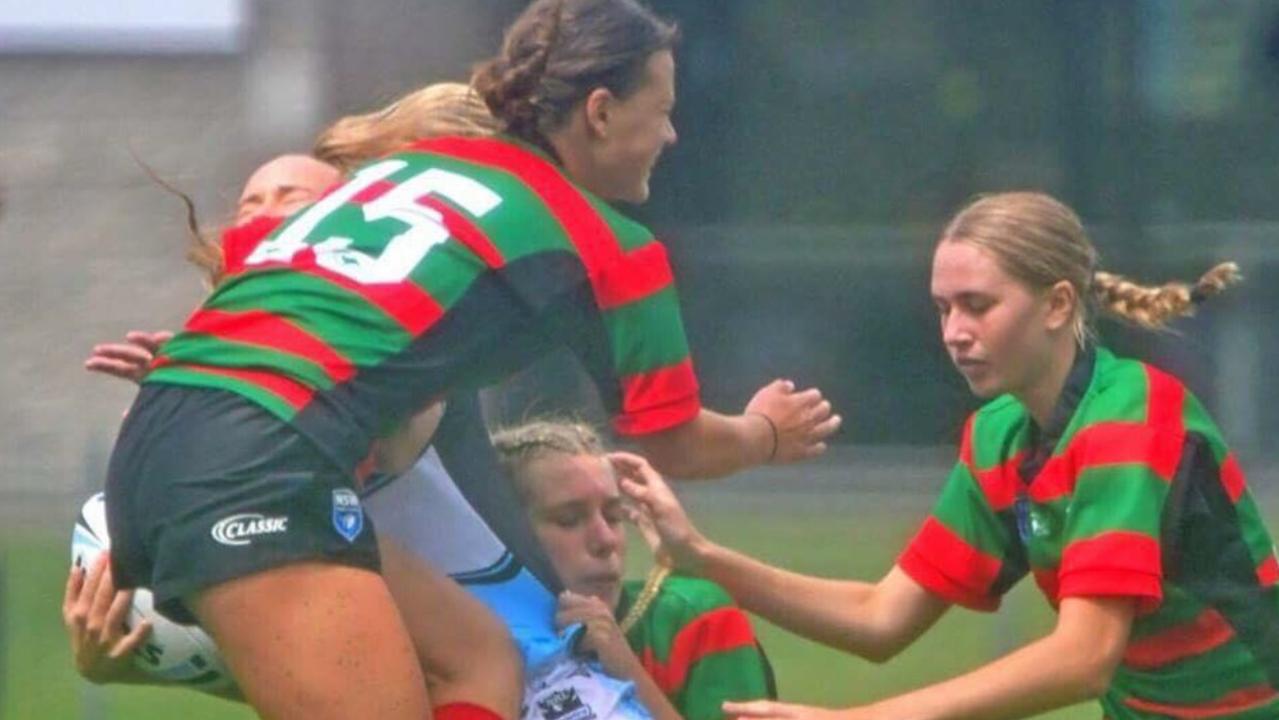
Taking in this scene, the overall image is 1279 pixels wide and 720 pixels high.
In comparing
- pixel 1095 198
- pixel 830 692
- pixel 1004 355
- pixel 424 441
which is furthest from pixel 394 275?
pixel 1095 198

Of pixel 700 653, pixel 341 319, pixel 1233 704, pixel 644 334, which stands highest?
pixel 341 319

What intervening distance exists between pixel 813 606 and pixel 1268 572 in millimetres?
656

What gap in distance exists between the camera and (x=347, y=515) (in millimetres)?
3703

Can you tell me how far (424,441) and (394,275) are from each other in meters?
A: 0.46

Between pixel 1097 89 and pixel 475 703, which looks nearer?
pixel 475 703

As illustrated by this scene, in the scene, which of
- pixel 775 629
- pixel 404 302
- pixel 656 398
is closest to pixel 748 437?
pixel 656 398

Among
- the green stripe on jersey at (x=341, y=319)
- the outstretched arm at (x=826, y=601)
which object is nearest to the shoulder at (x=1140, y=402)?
the outstretched arm at (x=826, y=601)

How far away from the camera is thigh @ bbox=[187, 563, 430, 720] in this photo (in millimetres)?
3668

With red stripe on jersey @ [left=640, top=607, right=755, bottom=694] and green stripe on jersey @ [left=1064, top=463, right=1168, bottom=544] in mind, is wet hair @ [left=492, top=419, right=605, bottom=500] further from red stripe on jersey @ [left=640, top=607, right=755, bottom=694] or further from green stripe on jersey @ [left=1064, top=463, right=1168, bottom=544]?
green stripe on jersey @ [left=1064, top=463, right=1168, bottom=544]

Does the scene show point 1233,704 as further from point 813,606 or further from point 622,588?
point 622,588

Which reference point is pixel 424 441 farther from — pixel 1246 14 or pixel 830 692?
pixel 1246 14

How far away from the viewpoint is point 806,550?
9.59 metres

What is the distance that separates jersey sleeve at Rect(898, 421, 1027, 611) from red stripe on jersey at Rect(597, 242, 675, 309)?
28.8 inches

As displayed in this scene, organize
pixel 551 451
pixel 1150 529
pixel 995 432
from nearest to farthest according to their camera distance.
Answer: pixel 1150 529
pixel 995 432
pixel 551 451
